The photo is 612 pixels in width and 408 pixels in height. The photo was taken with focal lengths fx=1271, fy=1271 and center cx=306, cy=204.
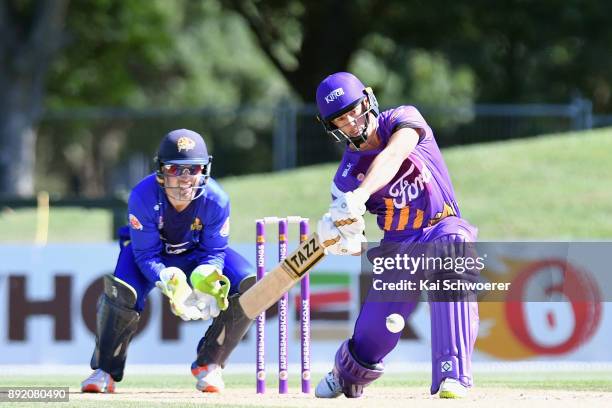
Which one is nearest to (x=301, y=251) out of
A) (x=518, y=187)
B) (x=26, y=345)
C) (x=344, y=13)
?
(x=26, y=345)

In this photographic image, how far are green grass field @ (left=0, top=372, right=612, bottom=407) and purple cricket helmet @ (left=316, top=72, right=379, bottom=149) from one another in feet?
4.81

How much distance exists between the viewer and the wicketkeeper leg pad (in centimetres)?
784

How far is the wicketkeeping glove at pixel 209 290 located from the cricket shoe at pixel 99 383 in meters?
0.92

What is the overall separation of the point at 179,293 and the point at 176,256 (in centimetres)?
71

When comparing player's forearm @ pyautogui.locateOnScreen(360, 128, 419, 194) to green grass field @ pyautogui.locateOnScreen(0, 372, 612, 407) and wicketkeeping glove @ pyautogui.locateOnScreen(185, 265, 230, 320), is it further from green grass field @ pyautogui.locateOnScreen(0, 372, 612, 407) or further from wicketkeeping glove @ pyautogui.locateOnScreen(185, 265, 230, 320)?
wicketkeeping glove @ pyautogui.locateOnScreen(185, 265, 230, 320)

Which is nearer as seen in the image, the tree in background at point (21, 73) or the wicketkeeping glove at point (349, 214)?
the wicketkeeping glove at point (349, 214)

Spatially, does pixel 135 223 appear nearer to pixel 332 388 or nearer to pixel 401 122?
pixel 332 388

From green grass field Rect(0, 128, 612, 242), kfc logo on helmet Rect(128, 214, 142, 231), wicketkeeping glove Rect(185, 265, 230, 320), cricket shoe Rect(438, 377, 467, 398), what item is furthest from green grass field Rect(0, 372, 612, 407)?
green grass field Rect(0, 128, 612, 242)

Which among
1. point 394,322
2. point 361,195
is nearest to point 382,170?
point 361,195

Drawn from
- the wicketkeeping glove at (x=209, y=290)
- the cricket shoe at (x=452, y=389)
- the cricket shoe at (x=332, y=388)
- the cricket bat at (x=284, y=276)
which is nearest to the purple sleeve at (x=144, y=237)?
the wicketkeeping glove at (x=209, y=290)

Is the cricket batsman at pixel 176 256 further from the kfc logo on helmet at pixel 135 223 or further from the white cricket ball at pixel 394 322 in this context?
the white cricket ball at pixel 394 322

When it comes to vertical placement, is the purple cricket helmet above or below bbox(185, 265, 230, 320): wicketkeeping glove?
above

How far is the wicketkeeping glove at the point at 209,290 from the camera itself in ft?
23.8

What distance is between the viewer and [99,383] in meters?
7.82
